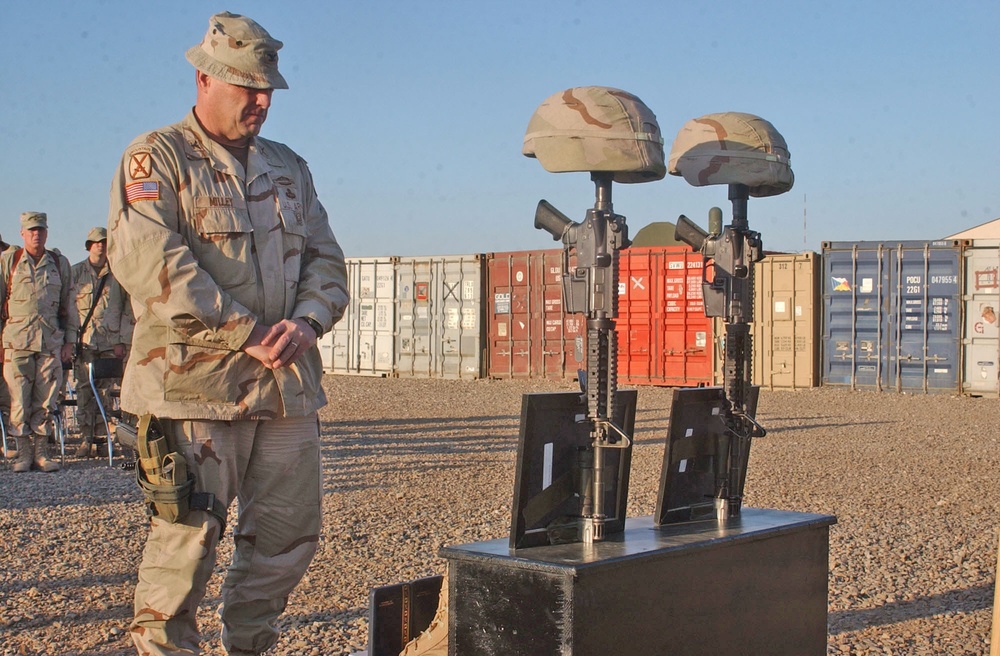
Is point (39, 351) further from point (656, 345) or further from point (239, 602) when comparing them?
point (656, 345)

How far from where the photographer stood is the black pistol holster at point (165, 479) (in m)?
3.34

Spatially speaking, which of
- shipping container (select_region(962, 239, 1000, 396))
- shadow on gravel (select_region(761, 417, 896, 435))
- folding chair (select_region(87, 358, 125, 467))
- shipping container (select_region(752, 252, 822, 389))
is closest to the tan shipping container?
shipping container (select_region(752, 252, 822, 389))

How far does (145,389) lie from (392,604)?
43.4 inches

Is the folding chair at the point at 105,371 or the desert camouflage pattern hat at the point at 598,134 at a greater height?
the desert camouflage pattern hat at the point at 598,134

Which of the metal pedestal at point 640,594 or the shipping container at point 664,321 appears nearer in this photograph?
the metal pedestal at point 640,594

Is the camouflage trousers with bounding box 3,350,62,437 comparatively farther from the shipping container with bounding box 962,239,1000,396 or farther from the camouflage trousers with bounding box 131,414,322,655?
the shipping container with bounding box 962,239,1000,396

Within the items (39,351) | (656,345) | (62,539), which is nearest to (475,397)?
(656,345)

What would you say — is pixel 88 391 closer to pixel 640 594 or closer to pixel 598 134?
pixel 598 134

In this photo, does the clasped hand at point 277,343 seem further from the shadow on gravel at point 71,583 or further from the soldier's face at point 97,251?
the soldier's face at point 97,251

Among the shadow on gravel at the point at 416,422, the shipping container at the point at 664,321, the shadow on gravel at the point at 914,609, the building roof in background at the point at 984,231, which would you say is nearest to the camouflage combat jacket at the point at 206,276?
the shadow on gravel at the point at 914,609

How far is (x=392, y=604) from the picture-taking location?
12.8 feet

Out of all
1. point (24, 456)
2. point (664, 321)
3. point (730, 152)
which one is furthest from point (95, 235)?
point (664, 321)

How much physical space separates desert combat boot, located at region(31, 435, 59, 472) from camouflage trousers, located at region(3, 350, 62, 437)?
0.07 metres

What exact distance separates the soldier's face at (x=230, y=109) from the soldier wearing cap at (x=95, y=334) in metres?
7.33
